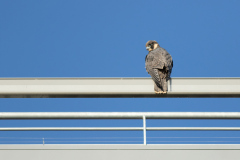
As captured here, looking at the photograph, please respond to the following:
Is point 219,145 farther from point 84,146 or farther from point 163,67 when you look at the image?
point 163,67

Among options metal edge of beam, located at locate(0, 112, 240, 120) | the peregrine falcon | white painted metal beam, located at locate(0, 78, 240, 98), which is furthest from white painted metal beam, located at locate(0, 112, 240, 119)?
the peregrine falcon

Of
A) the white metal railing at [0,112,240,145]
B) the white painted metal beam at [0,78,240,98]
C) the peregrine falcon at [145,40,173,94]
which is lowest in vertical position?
the white metal railing at [0,112,240,145]

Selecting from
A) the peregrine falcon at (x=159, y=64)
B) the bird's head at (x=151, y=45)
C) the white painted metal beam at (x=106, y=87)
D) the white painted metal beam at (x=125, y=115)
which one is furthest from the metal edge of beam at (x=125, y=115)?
the bird's head at (x=151, y=45)

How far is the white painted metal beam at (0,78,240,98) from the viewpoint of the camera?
20.1 feet

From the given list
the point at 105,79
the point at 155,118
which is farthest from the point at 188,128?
the point at 105,79

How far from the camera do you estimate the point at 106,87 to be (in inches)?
241

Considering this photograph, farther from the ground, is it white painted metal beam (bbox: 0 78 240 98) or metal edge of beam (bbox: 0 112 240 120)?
white painted metal beam (bbox: 0 78 240 98)

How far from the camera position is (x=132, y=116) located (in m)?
4.10

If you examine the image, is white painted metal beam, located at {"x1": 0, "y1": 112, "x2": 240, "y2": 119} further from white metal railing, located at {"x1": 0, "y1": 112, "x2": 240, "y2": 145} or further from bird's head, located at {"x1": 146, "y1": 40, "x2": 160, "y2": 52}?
bird's head, located at {"x1": 146, "y1": 40, "x2": 160, "y2": 52}

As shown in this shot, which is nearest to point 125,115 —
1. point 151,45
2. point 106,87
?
point 106,87

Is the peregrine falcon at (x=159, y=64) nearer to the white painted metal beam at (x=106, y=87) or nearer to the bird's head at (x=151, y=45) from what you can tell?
the bird's head at (x=151, y=45)

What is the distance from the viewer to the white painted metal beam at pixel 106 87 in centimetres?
613

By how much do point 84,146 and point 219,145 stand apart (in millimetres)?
1047

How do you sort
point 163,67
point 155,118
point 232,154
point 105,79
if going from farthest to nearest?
point 163,67, point 105,79, point 155,118, point 232,154
